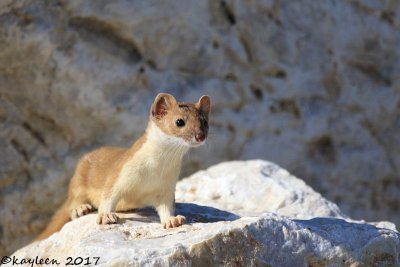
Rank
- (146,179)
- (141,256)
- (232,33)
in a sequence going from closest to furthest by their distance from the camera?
(141,256)
(146,179)
(232,33)

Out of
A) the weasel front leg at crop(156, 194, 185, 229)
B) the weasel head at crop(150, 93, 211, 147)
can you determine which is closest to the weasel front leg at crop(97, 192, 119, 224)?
the weasel front leg at crop(156, 194, 185, 229)

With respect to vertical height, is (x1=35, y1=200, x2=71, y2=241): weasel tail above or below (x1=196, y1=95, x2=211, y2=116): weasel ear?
below

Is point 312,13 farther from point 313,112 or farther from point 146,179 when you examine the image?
point 146,179

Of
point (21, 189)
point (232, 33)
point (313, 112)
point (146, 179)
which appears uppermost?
point (232, 33)

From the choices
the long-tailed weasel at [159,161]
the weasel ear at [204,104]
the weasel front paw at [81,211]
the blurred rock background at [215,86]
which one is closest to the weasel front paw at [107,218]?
the long-tailed weasel at [159,161]

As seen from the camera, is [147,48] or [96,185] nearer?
[96,185]

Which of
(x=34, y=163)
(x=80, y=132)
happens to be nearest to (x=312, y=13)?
(x=80, y=132)

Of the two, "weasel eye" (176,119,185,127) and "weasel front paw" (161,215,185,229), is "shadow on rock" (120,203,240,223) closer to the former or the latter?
"weasel front paw" (161,215,185,229)

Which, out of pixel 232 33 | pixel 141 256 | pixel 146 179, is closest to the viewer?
pixel 141 256

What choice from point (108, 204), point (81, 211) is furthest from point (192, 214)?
point (81, 211)
